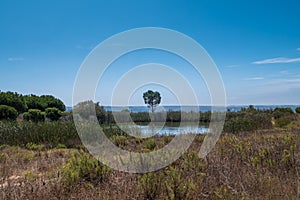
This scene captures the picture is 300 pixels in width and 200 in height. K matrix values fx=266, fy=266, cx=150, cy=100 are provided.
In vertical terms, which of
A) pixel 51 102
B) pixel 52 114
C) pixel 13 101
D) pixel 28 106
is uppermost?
pixel 51 102

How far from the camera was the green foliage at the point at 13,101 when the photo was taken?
16.6m

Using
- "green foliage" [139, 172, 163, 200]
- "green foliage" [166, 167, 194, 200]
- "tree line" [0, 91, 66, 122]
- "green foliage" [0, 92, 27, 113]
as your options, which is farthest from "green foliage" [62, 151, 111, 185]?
"green foliage" [0, 92, 27, 113]

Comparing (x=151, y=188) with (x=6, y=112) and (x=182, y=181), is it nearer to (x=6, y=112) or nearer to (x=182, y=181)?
(x=182, y=181)

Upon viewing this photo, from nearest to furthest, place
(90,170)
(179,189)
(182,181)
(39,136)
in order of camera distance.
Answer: (179,189), (182,181), (90,170), (39,136)

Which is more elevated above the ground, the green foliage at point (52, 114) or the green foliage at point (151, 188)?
the green foliage at point (52, 114)

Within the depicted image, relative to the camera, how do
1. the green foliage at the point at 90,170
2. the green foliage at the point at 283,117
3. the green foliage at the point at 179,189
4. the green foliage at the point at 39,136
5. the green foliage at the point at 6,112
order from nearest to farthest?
the green foliage at the point at 179,189 → the green foliage at the point at 90,170 → the green foliage at the point at 39,136 → the green foliage at the point at 283,117 → the green foliage at the point at 6,112

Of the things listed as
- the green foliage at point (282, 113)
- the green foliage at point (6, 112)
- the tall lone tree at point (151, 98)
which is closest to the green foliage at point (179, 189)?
the tall lone tree at point (151, 98)

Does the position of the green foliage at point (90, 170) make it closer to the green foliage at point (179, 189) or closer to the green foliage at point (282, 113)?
the green foliage at point (179, 189)

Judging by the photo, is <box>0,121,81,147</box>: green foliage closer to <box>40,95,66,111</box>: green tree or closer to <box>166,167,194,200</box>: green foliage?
<box>166,167,194,200</box>: green foliage

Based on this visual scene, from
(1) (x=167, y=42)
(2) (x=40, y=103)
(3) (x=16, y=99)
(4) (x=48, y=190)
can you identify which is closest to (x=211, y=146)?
(1) (x=167, y=42)

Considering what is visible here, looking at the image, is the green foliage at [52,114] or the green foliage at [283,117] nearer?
the green foliage at [283,117]

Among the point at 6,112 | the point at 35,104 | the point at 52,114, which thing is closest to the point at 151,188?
the point at 6,112

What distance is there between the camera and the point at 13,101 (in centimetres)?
1695

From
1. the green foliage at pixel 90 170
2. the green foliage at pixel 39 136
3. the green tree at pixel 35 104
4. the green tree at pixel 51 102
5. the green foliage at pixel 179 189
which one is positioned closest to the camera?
the green foliage at pixel 179 189
